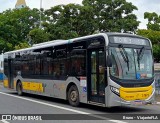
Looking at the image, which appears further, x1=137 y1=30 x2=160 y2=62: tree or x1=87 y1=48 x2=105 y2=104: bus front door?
x1=137 y1=30 x2=160 y2=62: tree

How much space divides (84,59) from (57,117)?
3.13m

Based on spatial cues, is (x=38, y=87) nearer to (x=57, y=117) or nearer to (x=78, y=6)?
(x=57, y=117)

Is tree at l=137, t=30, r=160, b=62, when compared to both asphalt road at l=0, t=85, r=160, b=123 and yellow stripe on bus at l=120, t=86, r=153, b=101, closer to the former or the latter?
asphalt road at l=0, t=85, r=160, b=123

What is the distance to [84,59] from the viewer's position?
15.0 metres

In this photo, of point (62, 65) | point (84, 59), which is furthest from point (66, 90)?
point (84, 59)

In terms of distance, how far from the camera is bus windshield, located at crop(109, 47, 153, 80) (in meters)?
13.6

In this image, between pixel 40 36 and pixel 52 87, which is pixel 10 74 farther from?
pixel 40 36

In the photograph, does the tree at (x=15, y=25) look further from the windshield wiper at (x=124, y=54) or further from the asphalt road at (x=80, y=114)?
the windshield wiper at (x=124, y=54)

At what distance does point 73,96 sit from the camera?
52.6 ft

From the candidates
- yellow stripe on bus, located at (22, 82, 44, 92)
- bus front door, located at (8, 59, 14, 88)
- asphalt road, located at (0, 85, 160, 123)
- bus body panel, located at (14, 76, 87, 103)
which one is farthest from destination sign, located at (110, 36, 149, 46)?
bus front door, located at (8, 59, 14, 88)

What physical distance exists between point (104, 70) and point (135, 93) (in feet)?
4.65

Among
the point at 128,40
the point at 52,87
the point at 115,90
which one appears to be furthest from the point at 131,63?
the point at 52,87

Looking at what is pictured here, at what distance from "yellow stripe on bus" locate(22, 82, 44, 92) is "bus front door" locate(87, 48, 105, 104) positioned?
16.5 ft

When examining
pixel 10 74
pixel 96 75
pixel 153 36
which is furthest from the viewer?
pixel 153 36
